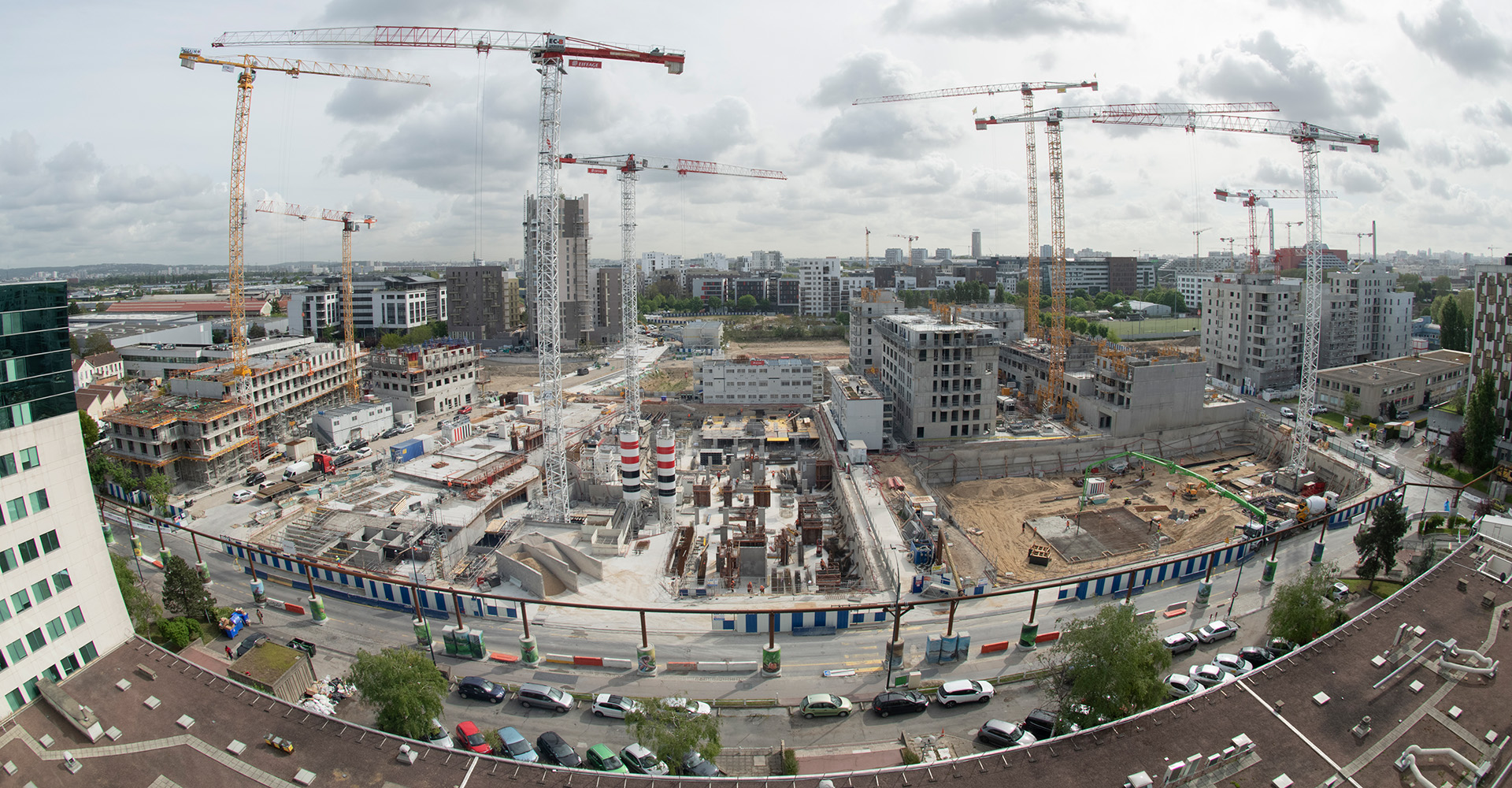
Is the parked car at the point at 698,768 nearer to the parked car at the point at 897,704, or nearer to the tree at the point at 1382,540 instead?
A: the parked car at the point at 897,704

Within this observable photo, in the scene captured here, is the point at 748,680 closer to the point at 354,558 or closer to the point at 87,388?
the point at 354,558

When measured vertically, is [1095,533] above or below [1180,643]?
below

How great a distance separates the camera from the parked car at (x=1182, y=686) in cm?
2100

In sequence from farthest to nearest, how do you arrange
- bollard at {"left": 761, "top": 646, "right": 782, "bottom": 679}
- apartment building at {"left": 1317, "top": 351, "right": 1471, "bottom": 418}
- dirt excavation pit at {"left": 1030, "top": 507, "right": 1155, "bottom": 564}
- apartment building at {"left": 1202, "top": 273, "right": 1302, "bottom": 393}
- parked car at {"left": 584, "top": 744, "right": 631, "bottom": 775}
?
apartment building at {"left": 1202, "top": 273, "right": 1302, "bottom": 393} → apartment building at {"left": 1317, "top": 351, "right": 1471, "bottom": 418} → dirt excavation pit at {"left": 1030, "top": 507, "right": 1155, "bottom": 564} → bollard at {"left": 761, "top": 646, "right": 782, "bottom": 679} → parked car at {"left": 584, "top": 744, "right": 631, "bottom": 775}

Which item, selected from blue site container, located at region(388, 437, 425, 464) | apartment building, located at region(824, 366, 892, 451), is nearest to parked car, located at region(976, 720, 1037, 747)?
apartment building, located at region(824, 366, 892, 451)

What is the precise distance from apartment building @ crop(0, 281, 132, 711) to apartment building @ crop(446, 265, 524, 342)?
263 feet

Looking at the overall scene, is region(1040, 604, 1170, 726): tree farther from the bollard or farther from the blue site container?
the blue site container

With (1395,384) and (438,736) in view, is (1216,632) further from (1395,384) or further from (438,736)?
(1395,384)

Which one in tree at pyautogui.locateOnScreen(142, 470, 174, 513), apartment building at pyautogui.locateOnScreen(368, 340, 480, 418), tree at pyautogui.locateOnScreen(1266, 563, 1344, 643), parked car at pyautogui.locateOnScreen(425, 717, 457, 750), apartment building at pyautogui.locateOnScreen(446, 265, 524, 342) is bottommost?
parked car at pyautogui.locateOnScreen(425, 717, 457, 750)

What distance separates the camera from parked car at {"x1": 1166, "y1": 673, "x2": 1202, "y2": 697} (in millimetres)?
21000

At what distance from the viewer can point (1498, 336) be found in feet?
129

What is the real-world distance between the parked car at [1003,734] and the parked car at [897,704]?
5.78 feet

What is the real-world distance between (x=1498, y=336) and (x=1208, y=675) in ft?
110

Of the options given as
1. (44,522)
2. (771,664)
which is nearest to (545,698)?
(771,664)
